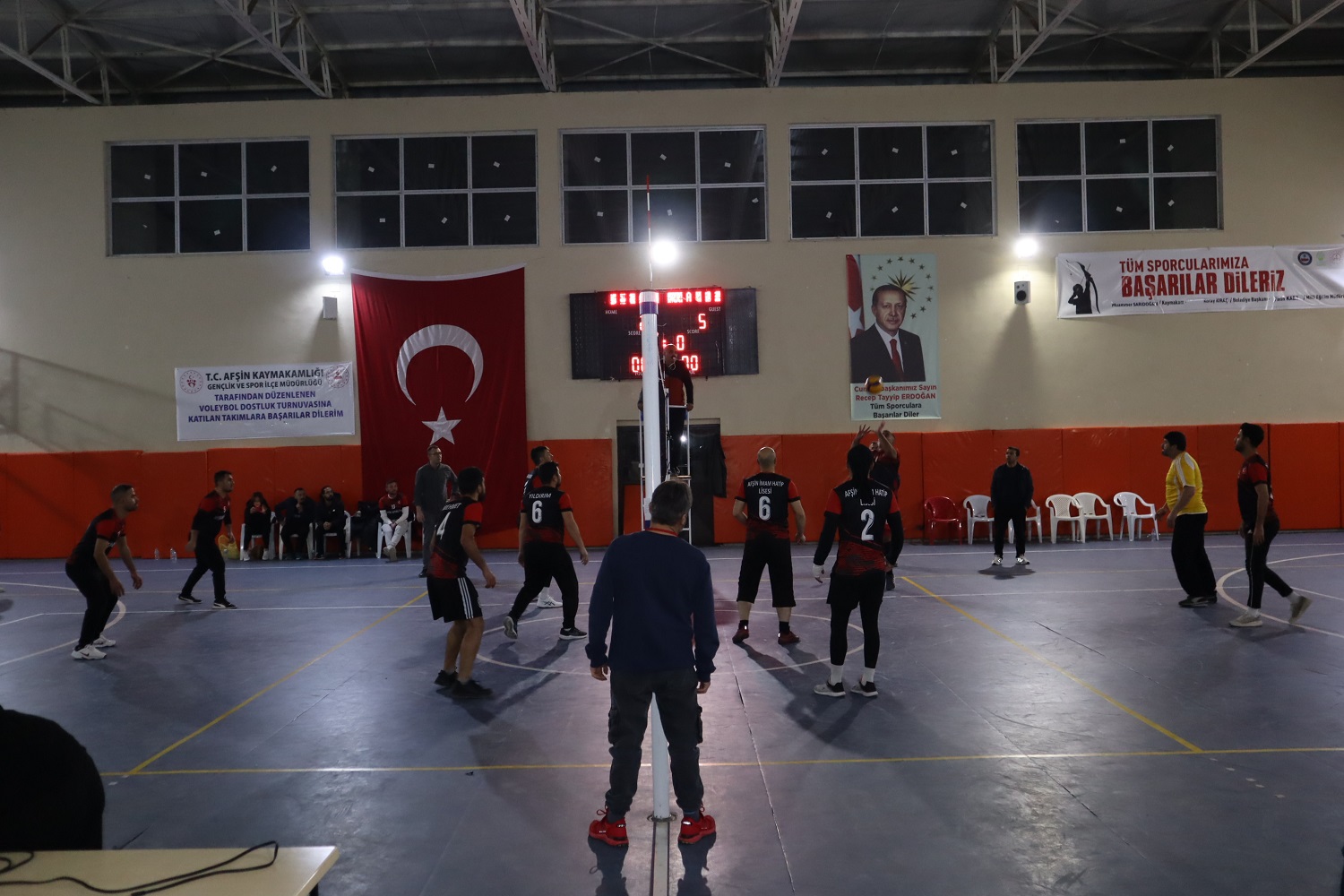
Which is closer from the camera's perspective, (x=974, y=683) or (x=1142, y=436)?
(x=974, y=683)

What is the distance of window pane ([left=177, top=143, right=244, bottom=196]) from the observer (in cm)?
1922

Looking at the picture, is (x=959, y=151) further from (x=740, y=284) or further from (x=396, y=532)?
(x=396, y=532)

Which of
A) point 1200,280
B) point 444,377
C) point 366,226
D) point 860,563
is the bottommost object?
point 860,563

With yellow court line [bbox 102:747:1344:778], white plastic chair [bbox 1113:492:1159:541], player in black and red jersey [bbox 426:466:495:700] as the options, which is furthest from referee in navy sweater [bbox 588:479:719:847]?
white plastic chair [bbox 1113:492:1159:541]

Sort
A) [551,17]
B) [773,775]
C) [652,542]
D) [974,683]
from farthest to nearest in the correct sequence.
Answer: [551,17] < [974,683] < [773,775] < [652,542]

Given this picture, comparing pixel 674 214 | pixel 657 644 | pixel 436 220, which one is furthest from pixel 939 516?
pixel 657 644

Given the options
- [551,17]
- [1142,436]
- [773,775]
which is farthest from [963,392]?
[773,775]

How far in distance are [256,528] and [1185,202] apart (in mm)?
21122

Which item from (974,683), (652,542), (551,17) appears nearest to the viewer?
(652,542)

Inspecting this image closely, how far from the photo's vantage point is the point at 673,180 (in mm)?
19094

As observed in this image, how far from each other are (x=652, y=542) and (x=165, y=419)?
18262 mm

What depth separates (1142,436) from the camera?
18.9 meters

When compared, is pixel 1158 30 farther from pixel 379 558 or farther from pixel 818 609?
pixel 379 558

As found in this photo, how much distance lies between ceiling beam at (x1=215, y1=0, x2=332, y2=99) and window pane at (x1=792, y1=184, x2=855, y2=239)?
10405mm
